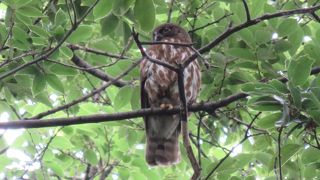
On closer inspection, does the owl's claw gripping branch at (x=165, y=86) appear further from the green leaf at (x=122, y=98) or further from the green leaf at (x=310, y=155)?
the green leaf at (x=310, y=155)

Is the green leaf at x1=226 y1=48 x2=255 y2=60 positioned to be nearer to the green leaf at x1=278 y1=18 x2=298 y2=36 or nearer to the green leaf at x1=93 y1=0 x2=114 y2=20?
the green leaf at x1=278 y1=18 x2=298 y2=36

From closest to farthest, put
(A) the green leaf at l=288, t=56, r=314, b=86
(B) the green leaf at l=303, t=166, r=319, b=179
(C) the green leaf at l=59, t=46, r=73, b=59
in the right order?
1. (A) the green leaf at l=288, t=56, r=314, b=86
2. (C) the green leaf at l=59, t=46, r=73, b=59
3. (B) the green leaf at l=303, t=166, r=319, b=179

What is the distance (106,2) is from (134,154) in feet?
7.97

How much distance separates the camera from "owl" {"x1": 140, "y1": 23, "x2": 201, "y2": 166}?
456 cm

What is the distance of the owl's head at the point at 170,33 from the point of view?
186 inches

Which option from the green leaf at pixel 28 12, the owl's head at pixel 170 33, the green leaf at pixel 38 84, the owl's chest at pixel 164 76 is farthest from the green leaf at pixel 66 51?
the owl's head at pixel 170 33

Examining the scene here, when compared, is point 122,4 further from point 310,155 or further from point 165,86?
point 165,86

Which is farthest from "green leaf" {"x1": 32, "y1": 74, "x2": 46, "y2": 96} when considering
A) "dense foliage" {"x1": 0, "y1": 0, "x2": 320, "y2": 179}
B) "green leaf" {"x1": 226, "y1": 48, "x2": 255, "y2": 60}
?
"green leaf" {"x1": 226, "y1": 48, "x2": 255, "y2": 60}

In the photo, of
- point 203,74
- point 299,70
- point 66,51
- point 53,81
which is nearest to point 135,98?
point 203,74

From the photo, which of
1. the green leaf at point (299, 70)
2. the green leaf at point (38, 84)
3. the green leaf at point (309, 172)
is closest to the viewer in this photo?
the green leaf at point (299, 70)

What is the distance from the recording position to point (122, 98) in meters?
3.88

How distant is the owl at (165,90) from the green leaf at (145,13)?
1.36 meters

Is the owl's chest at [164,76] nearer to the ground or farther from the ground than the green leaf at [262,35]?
nearer to the ground

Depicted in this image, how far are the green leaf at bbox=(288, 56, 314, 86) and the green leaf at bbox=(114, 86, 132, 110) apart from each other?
1.47m
